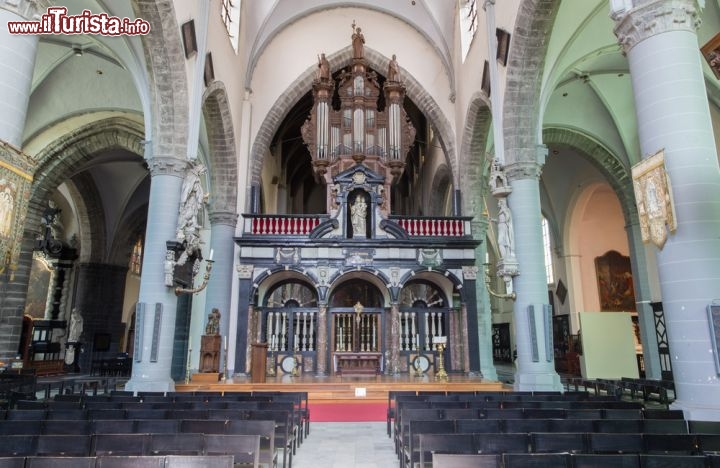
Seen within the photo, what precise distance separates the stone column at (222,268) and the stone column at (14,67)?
858cm

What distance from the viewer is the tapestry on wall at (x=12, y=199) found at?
189 inches

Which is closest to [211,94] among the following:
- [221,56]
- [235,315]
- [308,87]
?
[221,56]

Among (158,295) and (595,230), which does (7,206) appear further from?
(595,230)

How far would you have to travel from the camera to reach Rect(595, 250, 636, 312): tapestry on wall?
18.1m

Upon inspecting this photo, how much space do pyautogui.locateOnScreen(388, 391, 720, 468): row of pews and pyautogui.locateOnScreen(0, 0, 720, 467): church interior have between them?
20.1 inches

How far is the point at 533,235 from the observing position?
966cm

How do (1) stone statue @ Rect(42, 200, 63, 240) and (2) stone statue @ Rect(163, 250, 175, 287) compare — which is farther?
(1) stone statue @ Rect(42, 200, 63, 240)

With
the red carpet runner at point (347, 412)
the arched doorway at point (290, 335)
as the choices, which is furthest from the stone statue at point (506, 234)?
the arched doorway at point (290, 335)

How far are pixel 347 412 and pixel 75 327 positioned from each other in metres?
14.9

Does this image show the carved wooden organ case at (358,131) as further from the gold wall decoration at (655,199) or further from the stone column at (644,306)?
the gold wall decoration at (655,199)

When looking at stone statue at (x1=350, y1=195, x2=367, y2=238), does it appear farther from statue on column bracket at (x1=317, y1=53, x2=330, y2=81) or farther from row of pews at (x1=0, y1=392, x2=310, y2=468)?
row of pews at (x1=0, y1=392, x2=310, y2=468)

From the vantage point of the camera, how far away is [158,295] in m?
9.03

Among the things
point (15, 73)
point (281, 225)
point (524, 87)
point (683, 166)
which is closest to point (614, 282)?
point (524, 87)

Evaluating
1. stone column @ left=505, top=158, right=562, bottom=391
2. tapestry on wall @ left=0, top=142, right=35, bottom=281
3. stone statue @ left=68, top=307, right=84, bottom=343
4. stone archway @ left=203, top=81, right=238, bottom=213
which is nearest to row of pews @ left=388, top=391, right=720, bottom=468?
stone column @ left=505, top=158, right=562, bottom=391
